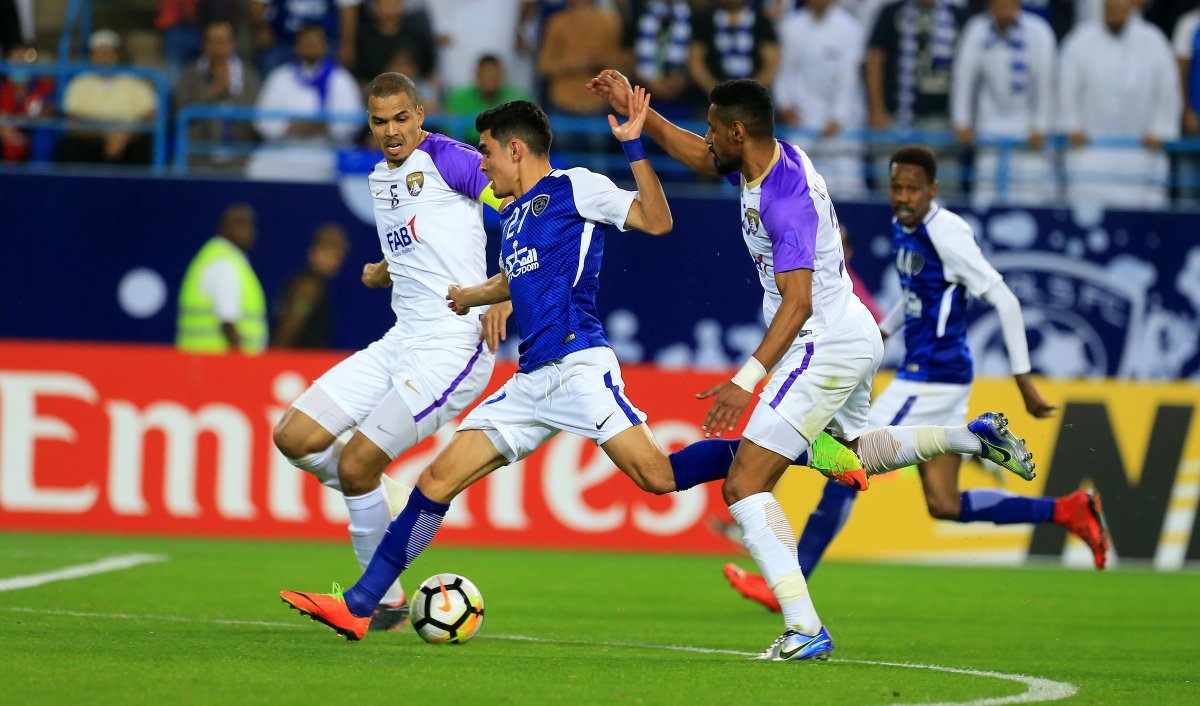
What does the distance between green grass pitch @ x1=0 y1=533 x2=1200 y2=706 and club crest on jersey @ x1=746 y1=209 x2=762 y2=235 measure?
1789 millimetres

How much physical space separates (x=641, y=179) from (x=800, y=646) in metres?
1.98

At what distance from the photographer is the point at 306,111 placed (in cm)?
1600

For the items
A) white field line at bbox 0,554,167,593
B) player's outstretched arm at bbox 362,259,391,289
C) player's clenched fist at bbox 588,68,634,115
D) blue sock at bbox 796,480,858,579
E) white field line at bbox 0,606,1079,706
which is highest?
player's clenched fist at bbox 588,68,634,115

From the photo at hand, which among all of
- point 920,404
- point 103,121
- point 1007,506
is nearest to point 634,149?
point 920,404

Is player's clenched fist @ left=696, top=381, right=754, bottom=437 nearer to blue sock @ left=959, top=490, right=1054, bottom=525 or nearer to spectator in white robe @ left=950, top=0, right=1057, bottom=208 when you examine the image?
blue sock @ left=959, top=490, right=1054, bottom=525

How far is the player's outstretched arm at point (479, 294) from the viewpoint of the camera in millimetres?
7391

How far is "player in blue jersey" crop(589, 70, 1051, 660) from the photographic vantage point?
675 cm

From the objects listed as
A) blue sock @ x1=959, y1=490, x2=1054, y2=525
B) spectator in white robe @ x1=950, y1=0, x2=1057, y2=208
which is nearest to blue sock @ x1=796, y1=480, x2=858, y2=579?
blue sock @ x1=959, y1=490, x2=1054, y2=525

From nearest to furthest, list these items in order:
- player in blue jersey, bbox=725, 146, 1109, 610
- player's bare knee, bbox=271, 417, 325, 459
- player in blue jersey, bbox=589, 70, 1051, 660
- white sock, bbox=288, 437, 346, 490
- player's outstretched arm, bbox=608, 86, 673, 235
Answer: player in blue jersey, bbox=589, 70, 1051, 660
player's outstretched arm, bbox=608, 86, 673, 235
player's bare knee, bbox=271, 417, 325, 459
white sock, bbox=288, 437, 346, 490
player in blue jersey, bbox=725, 146, 1109, 610

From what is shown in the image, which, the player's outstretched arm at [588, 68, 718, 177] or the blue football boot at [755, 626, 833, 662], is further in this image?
the player's outstretched arm at [588, 68, 718, 177]

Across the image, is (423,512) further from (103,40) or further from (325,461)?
(103,40)

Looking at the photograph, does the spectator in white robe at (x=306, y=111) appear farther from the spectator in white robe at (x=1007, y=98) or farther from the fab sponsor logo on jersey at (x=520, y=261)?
the fab sponsor logo on jersey at (x=520, y=261)

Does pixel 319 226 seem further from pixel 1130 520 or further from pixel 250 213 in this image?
pixel 1130 520

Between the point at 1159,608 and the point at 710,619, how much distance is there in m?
3.01
